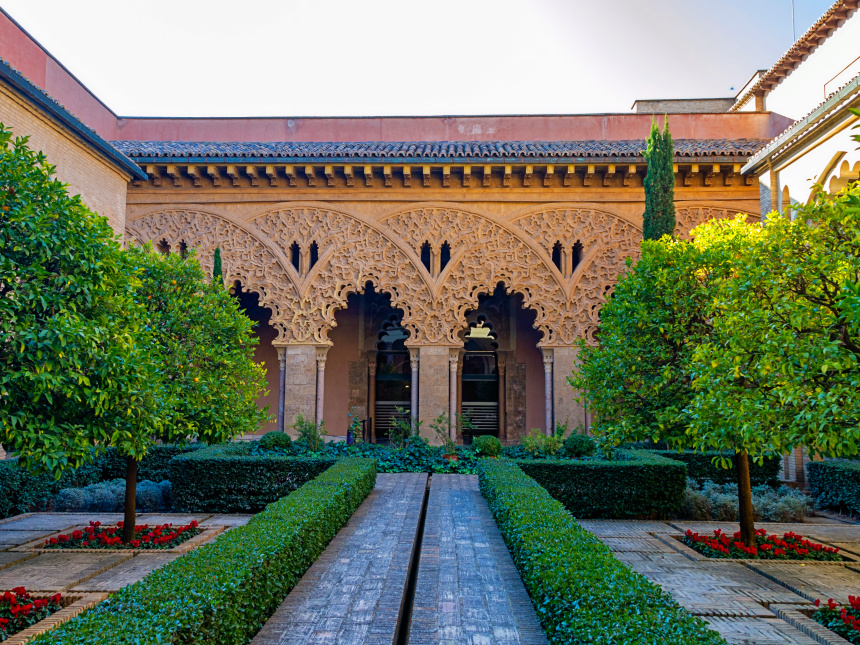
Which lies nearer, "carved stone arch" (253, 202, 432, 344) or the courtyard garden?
the courtyard garden

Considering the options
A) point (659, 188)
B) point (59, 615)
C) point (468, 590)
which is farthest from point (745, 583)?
point (659, 188)

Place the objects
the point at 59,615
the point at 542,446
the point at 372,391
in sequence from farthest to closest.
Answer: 1. the point at 372,391
2. the point at 542,446
3. the point at 59,615

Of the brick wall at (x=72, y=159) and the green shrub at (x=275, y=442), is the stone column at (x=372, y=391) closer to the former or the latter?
the green shrub at (x=275, y=442)

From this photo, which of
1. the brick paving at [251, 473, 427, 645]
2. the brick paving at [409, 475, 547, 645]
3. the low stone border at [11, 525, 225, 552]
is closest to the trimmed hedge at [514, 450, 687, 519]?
the brick paving at [409, 475, 547, 645]

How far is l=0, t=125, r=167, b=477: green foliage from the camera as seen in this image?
500 cm

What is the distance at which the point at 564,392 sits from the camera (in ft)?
49.1

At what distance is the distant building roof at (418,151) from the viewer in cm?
1486

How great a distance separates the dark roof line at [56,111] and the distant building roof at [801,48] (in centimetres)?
1538

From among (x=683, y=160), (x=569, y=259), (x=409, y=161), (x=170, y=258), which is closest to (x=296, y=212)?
(x=409, y=161)

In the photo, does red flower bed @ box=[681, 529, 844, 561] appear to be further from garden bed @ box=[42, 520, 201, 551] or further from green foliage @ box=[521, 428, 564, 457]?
garden bed @ box=[42, 520, 201, 551]

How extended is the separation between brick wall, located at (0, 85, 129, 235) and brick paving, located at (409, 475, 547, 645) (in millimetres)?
6683

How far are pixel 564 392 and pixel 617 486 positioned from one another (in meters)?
5.69

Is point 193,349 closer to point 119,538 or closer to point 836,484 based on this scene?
point 119,538

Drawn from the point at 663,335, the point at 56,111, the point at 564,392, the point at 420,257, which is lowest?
the point at 564,392
